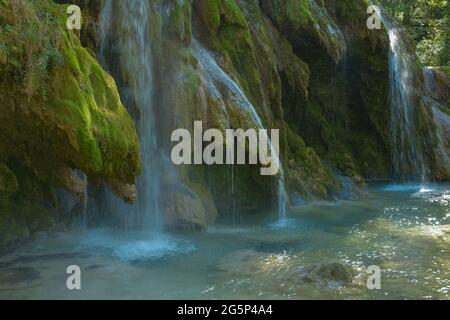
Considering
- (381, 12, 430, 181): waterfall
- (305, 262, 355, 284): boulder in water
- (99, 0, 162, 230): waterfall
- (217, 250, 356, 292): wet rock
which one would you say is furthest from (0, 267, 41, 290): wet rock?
(381, 12, 430, 181): waterfall

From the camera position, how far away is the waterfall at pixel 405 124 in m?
20.7

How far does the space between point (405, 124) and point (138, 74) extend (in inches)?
522

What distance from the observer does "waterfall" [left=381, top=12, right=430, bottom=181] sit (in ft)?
67.8

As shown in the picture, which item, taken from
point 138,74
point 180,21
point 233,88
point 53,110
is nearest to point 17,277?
point 53,110

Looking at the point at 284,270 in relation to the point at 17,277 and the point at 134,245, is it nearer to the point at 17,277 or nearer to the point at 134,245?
the point at 134,245

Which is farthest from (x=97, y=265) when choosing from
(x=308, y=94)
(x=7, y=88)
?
(x=308, y=94)

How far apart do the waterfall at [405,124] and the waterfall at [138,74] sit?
12270mm

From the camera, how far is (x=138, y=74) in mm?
11484

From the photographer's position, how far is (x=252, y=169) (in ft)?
43.1

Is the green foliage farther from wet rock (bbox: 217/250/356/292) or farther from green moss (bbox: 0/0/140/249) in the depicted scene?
green moss (bbox: 0/0/140/249)

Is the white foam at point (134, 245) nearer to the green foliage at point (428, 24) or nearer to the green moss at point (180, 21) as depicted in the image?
the green moss at point (180, 21)

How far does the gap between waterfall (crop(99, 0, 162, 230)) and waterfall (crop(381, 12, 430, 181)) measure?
40.3 ft

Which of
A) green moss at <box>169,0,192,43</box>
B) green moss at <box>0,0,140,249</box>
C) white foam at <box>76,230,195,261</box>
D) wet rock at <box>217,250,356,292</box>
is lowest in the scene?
wet rock at <box>217,250,356,292</box>

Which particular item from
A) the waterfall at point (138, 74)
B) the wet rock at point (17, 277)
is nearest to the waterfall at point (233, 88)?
the waterfall at point (138, 74)
